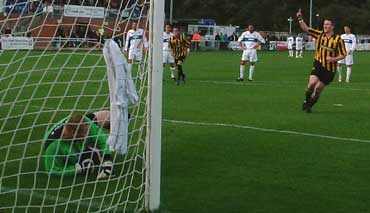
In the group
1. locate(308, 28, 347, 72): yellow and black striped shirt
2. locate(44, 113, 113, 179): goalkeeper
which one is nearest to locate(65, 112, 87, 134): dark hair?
locate(44, 113, 113, 179): goalkeeper

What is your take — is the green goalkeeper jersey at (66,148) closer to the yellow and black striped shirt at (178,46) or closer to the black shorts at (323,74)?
the black shorts at (323,74)

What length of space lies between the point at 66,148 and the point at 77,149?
14 centimetres

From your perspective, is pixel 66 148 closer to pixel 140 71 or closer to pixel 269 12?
pixel 140 71

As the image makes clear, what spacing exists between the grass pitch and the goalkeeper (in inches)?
8.3

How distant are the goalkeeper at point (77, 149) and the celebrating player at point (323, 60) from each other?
7910 millimetres

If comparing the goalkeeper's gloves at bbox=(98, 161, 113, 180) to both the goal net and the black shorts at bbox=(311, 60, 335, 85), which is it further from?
the black shorts at bbox=(311, 60, 335, 85)

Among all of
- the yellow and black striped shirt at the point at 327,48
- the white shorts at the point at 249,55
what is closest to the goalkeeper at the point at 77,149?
the yellow and black striped shirt at the point at 327,48

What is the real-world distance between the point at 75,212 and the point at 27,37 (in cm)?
173

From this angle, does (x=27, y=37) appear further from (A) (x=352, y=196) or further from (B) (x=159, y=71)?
(A) (x=352, y=196)

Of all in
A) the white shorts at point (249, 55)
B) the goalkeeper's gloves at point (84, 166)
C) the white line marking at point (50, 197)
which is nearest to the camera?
the white line marking at point (50, 197)

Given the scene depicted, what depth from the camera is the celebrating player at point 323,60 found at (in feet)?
49.9

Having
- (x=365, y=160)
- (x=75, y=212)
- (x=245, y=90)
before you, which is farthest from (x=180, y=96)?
(x=75, y=212)

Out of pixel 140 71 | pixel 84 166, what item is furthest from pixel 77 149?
pixel 140 71

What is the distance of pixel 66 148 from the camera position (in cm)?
775
